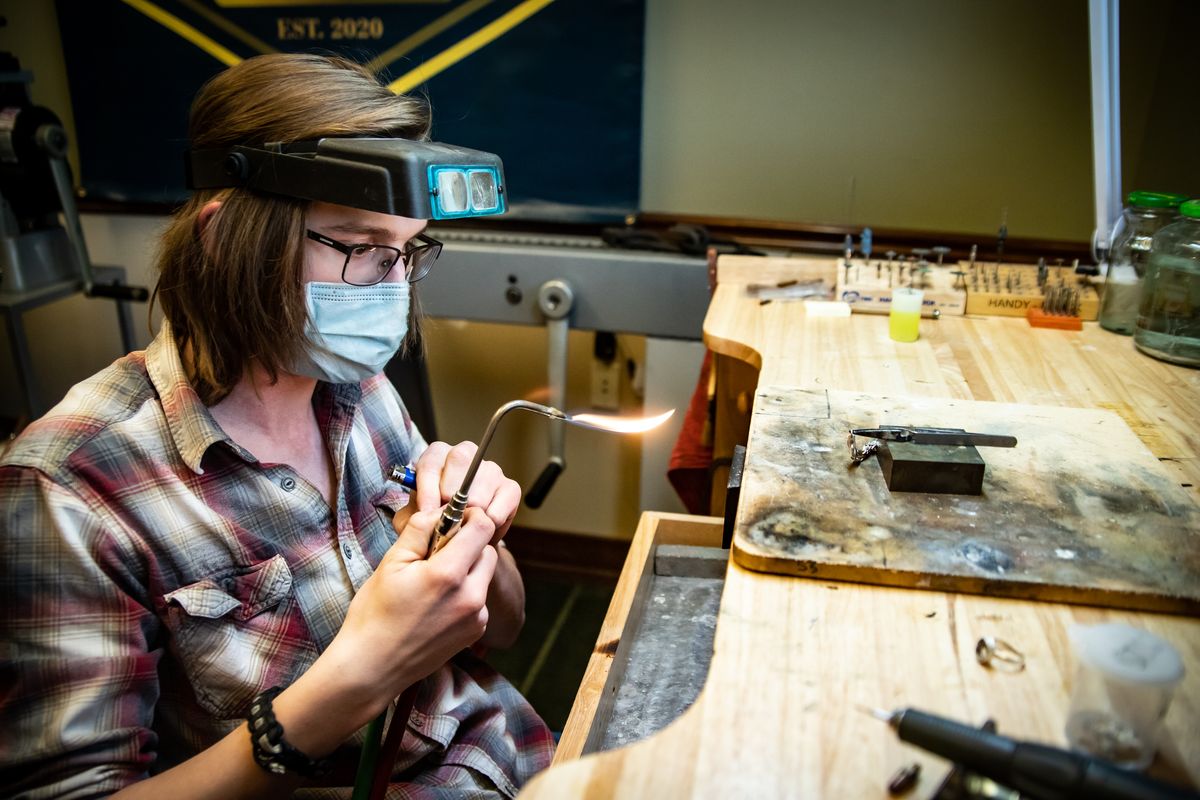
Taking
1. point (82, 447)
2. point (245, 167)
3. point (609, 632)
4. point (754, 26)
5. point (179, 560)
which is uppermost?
point (754, 26)

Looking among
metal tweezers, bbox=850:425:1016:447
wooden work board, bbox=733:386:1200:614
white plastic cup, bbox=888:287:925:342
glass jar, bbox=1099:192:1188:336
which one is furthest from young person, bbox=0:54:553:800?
glass jar, bbox=1099:192:1188:336

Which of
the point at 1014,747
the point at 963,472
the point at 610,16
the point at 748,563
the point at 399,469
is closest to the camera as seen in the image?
the point at 1014,747

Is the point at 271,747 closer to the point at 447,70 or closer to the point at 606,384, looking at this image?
the point at 606,384

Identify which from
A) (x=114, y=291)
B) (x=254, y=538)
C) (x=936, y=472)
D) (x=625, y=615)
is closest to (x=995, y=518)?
(x=936, y=472)

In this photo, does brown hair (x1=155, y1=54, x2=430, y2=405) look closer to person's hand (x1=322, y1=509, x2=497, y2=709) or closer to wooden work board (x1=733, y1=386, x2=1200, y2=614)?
person's hand (x1=322, y1=509, x2=497, y2=709)

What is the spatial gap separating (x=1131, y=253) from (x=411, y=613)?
1559mm

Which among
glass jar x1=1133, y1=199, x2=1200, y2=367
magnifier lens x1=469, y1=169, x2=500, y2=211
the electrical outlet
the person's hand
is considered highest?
magnifier lens x1=469, y1=169, x2=500, y2=211

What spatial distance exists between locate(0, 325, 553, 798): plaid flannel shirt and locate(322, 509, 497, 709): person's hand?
0.50ft

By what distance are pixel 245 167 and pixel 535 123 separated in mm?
1597

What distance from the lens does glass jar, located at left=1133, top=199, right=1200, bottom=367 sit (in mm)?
1445

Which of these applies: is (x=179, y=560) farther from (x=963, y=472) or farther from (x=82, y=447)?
(x=963, y=472)

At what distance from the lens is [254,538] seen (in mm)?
1004

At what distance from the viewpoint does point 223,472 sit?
3.26 feet

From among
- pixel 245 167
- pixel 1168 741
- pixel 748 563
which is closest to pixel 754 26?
pixel 245 167
